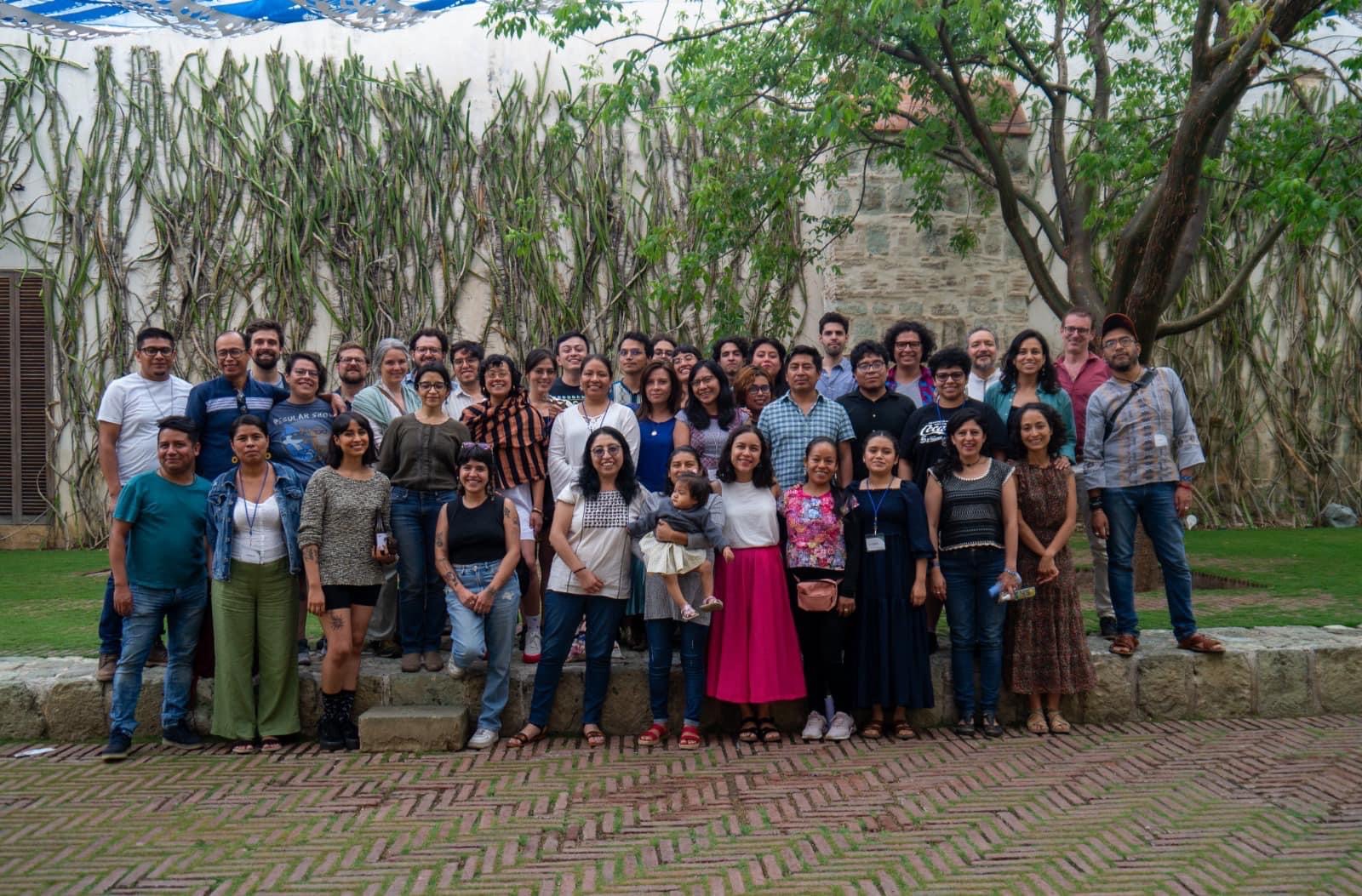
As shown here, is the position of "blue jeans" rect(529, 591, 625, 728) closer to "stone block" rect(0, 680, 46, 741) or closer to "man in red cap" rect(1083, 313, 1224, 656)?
"stone block" rect(0, 680, 46, 741)

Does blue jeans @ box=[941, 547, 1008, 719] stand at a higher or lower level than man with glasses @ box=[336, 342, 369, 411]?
lower

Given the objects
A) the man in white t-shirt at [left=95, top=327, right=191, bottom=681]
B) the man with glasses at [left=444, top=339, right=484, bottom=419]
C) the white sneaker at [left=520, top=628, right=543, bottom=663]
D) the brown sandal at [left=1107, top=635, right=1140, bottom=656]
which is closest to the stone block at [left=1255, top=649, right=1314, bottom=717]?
the brown sandal at [left=1107, top=635, right=1140, bottom=656]

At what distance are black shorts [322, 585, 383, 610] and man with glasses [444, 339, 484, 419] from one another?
1.17 metres

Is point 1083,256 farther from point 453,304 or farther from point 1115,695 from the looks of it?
point 453,304

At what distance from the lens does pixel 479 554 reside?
4805mm

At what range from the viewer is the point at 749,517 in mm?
4871

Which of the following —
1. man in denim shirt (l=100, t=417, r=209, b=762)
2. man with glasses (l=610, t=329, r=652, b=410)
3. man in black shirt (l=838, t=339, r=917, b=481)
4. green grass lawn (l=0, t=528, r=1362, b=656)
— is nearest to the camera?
man in denim shirt (l=100, t=417, r=209, b=762)

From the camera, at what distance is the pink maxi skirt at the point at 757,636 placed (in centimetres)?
480

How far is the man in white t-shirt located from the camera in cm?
514

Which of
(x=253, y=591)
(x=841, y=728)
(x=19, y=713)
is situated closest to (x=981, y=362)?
(x=841, y=728)

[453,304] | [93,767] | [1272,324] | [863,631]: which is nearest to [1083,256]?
[863,631]

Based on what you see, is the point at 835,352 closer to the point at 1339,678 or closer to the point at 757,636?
the point at 757,636

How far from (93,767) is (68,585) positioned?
3.94 metres

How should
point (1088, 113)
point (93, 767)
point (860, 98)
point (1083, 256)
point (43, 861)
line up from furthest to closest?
point (1088, 113), point (1083, 256), point (860, 98), point (93, 767), point (43, 861)
